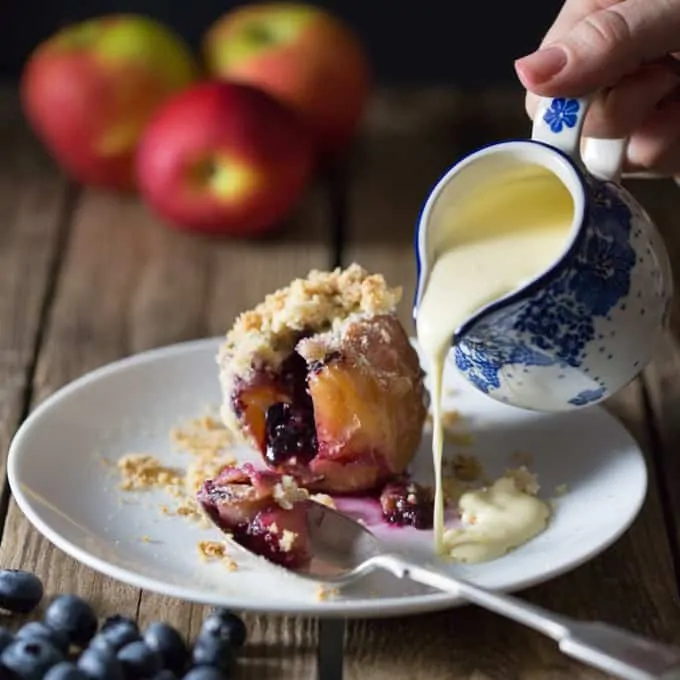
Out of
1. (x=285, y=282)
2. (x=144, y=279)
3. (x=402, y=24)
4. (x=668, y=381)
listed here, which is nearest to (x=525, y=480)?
(x=668, y=381)

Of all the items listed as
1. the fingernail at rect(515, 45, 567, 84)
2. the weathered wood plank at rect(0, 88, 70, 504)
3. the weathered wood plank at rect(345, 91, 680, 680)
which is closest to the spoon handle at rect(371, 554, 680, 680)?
the weathered wood plank at rect(345, 91, 680, 680)

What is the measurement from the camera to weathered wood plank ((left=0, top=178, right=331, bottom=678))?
5.90 ft

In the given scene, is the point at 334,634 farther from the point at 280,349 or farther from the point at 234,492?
the point at 280,349

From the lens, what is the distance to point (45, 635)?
1.17 meters

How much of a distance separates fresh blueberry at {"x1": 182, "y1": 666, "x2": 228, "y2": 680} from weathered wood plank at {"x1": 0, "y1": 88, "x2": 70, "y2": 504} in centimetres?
36

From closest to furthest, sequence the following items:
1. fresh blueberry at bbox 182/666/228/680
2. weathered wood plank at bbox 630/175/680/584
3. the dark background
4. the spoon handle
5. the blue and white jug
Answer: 1. the spoon handle
2. fresh blueberry at bbox 182/666/228/680
3. the blue and white jug
4. weathered wood plank at bbox 630/175/680/584
5. the dark background

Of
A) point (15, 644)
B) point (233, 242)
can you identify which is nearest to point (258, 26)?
point (233, 242)

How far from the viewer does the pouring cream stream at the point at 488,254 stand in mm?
1267

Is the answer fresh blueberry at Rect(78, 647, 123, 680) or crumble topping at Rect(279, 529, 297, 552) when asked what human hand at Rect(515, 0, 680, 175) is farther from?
fresh blueberry at Rect(78, 647, 123, 680)

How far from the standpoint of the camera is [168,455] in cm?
146

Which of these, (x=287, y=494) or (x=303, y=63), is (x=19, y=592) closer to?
(x=287, y=494)

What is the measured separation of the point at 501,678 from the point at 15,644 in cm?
37

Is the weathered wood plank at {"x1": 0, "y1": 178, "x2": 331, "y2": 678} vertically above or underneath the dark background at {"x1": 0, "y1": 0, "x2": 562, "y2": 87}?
above

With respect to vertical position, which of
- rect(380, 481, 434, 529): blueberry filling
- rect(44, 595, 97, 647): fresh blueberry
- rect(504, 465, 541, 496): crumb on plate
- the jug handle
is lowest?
rect(504, 465, 541, 496): crumb on plate
